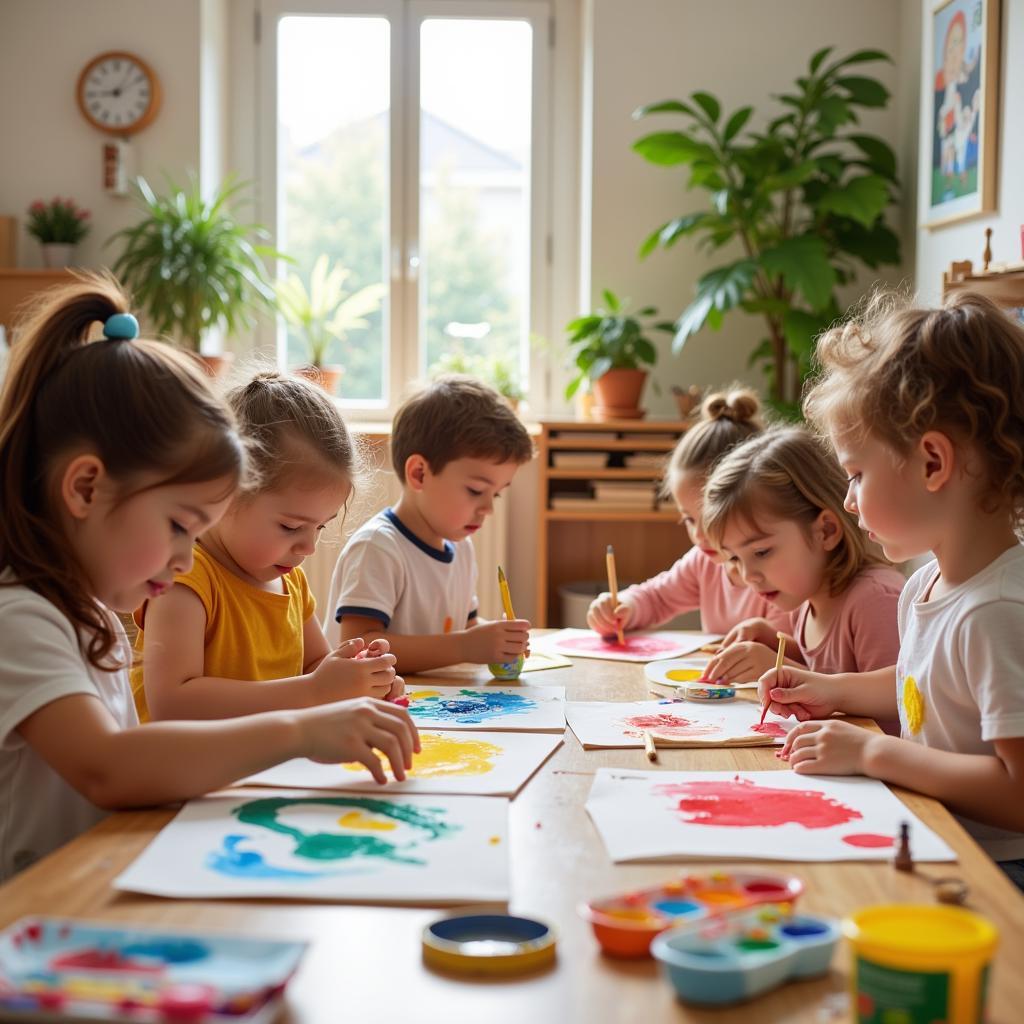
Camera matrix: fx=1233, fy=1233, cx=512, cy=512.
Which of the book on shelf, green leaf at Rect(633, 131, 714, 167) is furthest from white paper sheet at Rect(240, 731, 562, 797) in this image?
green leaf at Rect(633, 131, 714, 167)

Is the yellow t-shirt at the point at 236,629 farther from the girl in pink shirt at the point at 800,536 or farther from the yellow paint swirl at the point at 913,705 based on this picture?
the yellow paint swirl at the point at 913,705

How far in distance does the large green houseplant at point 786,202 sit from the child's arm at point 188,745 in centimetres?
267

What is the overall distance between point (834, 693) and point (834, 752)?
298mm

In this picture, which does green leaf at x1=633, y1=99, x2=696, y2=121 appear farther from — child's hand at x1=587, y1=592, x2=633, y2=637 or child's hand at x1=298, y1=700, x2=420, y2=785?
child's hand at x1=298, y1=700, x2=420, y2=785

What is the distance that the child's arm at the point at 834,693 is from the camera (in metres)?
1.51

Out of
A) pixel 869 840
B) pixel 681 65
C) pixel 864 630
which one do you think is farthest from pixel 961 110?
pixel 869 840

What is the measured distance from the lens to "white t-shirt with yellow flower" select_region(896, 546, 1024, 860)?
3.85 feet

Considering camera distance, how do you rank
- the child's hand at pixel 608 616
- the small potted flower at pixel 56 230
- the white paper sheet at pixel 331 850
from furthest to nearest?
the small potted flower at pixel 56 230, the child's hand at pixel 608 616, the white paper sheet at pixel 331 850

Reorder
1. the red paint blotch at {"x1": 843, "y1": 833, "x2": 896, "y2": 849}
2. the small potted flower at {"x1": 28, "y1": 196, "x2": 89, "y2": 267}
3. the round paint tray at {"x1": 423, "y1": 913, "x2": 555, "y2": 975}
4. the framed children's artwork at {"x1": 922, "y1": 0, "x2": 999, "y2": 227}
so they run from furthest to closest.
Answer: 1. the small potted flower at {"x1": 28, "y1": 196, "x2": 89, "y2": 267}
2. the framed children's artwork at {"x1": 922, "y1": 0, "x2": 999, "y2": 227}
3. the red paint blotch at {"x1": 843, "y1": 833, "x2": 896, "y2": 849}
4. the round paint tray at {"x1": 423, "y1": 913, "x2": 555, "y2": 975}

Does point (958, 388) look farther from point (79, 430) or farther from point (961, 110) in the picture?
point (961, 110)

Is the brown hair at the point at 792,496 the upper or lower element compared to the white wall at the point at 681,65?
lower

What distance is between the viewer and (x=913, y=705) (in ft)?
4.43

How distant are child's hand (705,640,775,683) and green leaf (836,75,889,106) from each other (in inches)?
103

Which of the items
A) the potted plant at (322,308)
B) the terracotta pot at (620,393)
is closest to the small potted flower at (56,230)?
the potted plant at (322,308)
